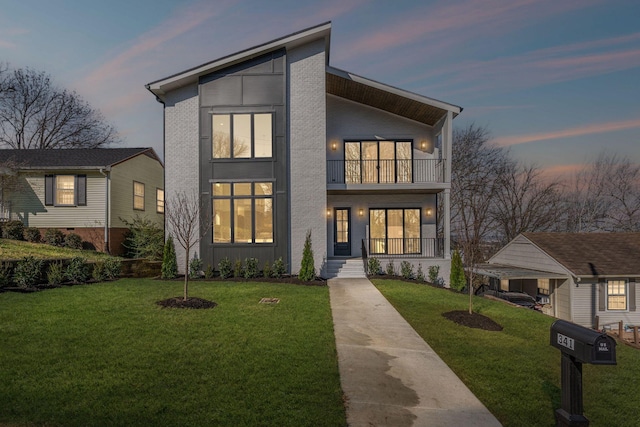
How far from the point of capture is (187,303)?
7.93m

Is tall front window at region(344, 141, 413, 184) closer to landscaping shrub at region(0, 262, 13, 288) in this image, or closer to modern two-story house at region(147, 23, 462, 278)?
modern two-story house at region(147, 23, 462, 278)

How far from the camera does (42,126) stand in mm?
33312

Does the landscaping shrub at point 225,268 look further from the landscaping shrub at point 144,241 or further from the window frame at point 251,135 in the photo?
the landscaping shrub at point 144,241

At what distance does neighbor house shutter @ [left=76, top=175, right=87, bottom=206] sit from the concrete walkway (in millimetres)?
16397

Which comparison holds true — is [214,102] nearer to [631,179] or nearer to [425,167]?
[425,167]

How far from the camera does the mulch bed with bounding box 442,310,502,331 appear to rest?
7.32 metres

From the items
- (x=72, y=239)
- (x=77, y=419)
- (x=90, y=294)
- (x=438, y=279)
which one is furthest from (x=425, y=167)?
(x=72, y=239)

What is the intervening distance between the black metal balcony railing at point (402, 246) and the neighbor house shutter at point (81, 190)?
14.7 meters

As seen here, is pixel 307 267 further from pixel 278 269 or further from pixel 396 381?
pixel 396 381

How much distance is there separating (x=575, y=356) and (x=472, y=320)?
16.2ft

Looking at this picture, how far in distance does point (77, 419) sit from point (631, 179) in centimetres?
4091

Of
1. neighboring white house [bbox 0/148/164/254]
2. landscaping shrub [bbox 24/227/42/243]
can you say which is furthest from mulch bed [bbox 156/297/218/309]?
landscaping shrub [bbox 24/227/42/243]

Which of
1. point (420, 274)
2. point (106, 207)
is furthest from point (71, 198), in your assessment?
point (420, 274)

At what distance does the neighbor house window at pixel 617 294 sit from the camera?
16.1 m
